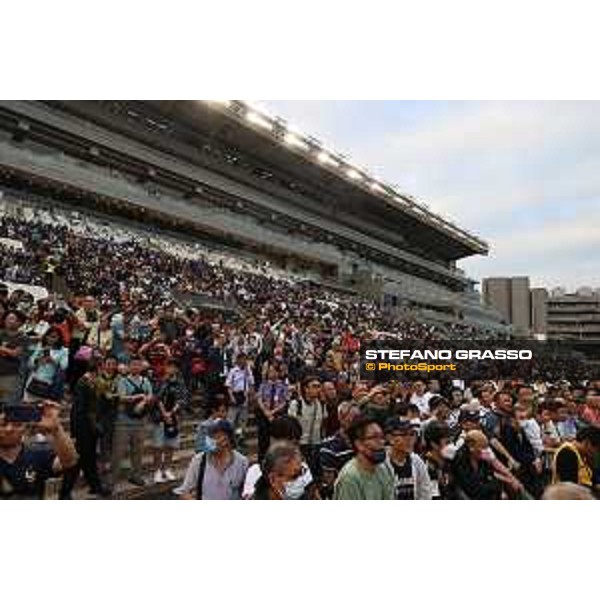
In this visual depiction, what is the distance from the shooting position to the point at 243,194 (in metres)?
20.2

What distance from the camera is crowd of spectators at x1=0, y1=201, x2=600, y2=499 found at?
4.64 metres

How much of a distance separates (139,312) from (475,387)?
11.3 feet

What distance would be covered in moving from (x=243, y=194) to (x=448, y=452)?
51.5ft

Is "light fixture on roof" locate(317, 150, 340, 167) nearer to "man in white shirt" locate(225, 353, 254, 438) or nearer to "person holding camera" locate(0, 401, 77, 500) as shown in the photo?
"man in white shirt" locate(225, 353, 254, 438)

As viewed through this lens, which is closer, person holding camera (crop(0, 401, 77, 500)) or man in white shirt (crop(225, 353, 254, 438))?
person holding camera (crop(0, 401, 77, 500))

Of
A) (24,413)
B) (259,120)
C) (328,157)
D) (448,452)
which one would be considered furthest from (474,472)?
(328,157)

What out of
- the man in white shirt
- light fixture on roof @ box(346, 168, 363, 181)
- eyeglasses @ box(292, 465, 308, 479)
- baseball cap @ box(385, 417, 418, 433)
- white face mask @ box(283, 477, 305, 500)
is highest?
light fixture on roof @ box(346, 168, 363, 181)

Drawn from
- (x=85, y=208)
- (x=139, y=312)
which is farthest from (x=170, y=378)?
(x=85, y=208)

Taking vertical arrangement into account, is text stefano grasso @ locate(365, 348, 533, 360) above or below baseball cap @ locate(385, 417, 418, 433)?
above

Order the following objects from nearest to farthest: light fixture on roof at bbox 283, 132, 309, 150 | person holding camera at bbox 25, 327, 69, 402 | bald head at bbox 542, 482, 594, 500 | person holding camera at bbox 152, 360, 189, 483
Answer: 1. bald head at bbox 542, 482, 594, 500
2. person holding camera at bbox 25, 327, 69, 402
3. person holding camera at bbox 152, 360, 189, 483
4. light fixture on roof at bbox 283, 132, 309, 150

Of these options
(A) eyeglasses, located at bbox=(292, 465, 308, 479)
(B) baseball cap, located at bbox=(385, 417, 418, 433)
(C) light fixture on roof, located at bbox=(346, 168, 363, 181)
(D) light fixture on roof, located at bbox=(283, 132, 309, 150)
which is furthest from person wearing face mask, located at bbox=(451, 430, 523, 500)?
(C) light fixture on roof, located at bbox=(346, 168, 363, 181)

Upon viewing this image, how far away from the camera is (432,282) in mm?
9648

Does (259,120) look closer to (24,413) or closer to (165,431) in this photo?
(165,431)

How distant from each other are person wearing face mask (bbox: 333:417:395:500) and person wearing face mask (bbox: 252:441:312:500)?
0.23m
